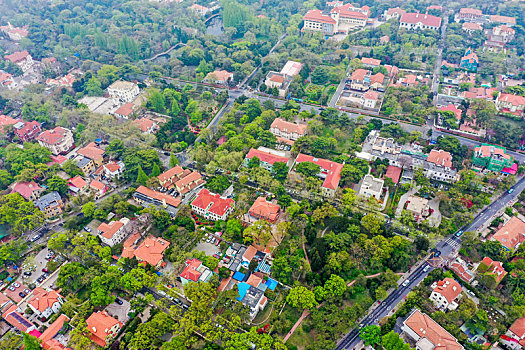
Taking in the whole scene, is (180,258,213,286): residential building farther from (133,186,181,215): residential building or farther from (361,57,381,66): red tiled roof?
(361,57,381,66): red tiled roof

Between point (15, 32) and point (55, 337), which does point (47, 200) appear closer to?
point (55, 337)

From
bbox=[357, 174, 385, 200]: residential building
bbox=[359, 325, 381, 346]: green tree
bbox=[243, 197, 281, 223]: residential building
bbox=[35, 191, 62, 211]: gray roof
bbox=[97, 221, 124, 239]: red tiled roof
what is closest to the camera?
bbox=[359, 325, 381, 346]: green tree

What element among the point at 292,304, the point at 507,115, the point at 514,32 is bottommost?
the point at 292,304

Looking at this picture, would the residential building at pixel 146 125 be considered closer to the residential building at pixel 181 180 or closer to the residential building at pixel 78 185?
the residential building at pixel 181 180

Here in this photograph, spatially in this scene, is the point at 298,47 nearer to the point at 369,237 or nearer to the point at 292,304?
the point at 369,237

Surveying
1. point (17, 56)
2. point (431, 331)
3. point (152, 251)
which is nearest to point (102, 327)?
point (152, 251)

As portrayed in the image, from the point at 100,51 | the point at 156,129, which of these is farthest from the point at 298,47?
the point at 100,51

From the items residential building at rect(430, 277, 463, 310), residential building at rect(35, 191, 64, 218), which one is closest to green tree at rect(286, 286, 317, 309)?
residential building at rect(430, 277, 463, 310)
